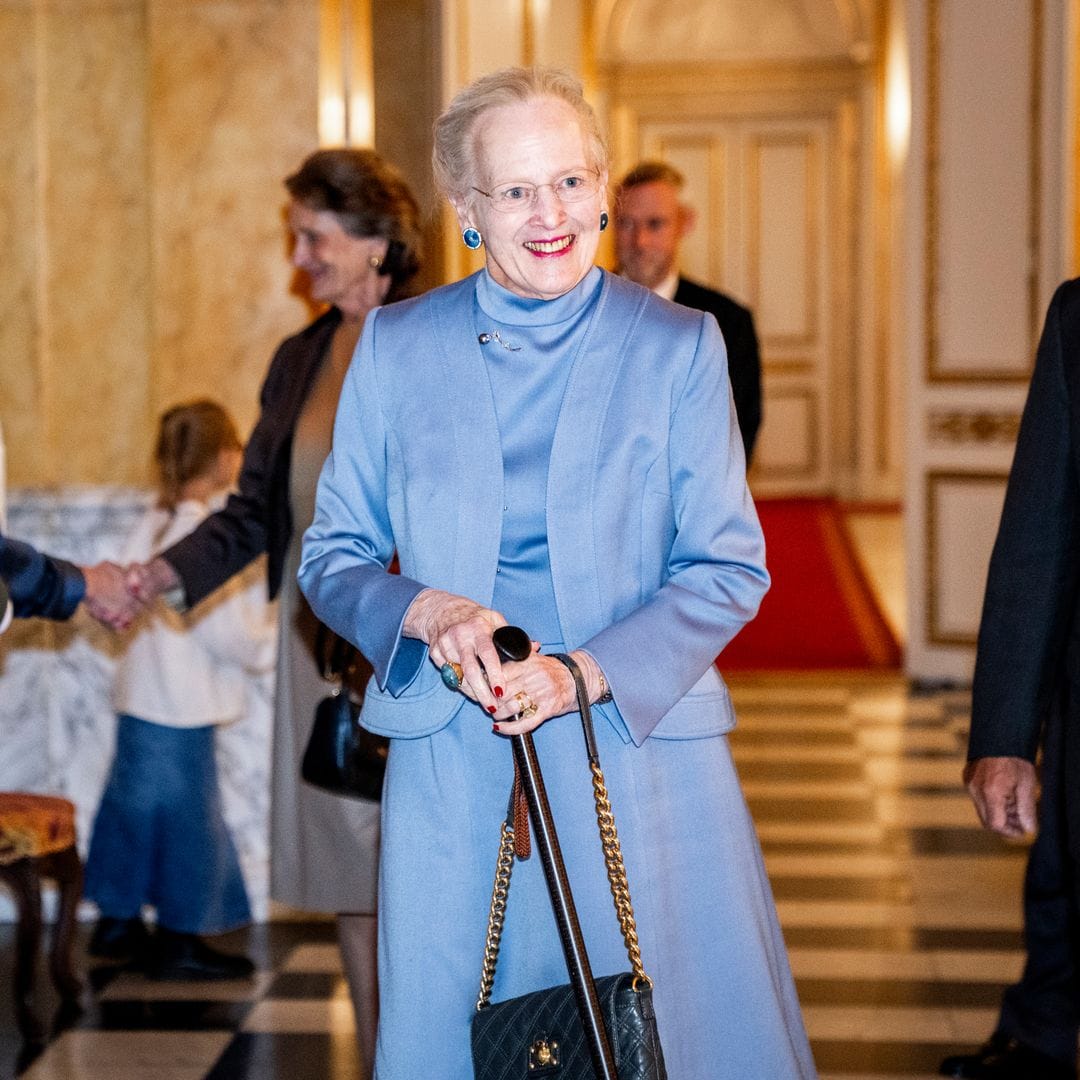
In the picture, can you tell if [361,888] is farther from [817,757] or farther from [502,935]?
[817,757]

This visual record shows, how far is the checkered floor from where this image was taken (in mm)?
4051

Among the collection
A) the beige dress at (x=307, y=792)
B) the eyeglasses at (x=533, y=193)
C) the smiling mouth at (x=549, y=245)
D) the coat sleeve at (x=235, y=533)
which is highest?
the eyeglasses at (x=533, y=193)

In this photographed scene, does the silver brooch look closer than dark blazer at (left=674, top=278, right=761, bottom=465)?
Yes

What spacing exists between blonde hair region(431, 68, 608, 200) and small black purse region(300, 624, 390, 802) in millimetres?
1283

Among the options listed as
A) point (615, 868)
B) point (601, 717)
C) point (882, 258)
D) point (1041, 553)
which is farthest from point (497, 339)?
point (882, 258)

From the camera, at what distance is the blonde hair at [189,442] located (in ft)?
16.0

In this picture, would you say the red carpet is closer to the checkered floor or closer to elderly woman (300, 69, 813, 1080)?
the checkered floor

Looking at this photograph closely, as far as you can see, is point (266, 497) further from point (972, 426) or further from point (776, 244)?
point (776, 244)

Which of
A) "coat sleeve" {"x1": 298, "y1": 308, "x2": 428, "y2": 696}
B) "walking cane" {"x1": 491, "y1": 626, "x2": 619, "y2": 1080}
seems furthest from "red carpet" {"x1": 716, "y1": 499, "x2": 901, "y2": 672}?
"walking cane" {"x1": 491, "y1": 626, "x2": 619, "y2": 1080}

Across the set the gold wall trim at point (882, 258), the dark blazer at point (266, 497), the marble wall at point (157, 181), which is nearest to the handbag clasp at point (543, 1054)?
the dark blazer at point (266, 497)

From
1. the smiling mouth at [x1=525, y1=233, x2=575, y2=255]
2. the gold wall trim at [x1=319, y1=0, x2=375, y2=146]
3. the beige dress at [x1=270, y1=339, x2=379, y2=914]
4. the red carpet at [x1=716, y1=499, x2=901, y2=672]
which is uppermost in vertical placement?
the gold wall trim at [x1=319, y1=0, x2=375, y2=146]

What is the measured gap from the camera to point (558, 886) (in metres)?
2.04

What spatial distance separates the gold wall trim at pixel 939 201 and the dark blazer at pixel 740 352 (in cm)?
370

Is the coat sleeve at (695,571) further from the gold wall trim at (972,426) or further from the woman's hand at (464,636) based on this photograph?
the gold wall trim at (972,426)
